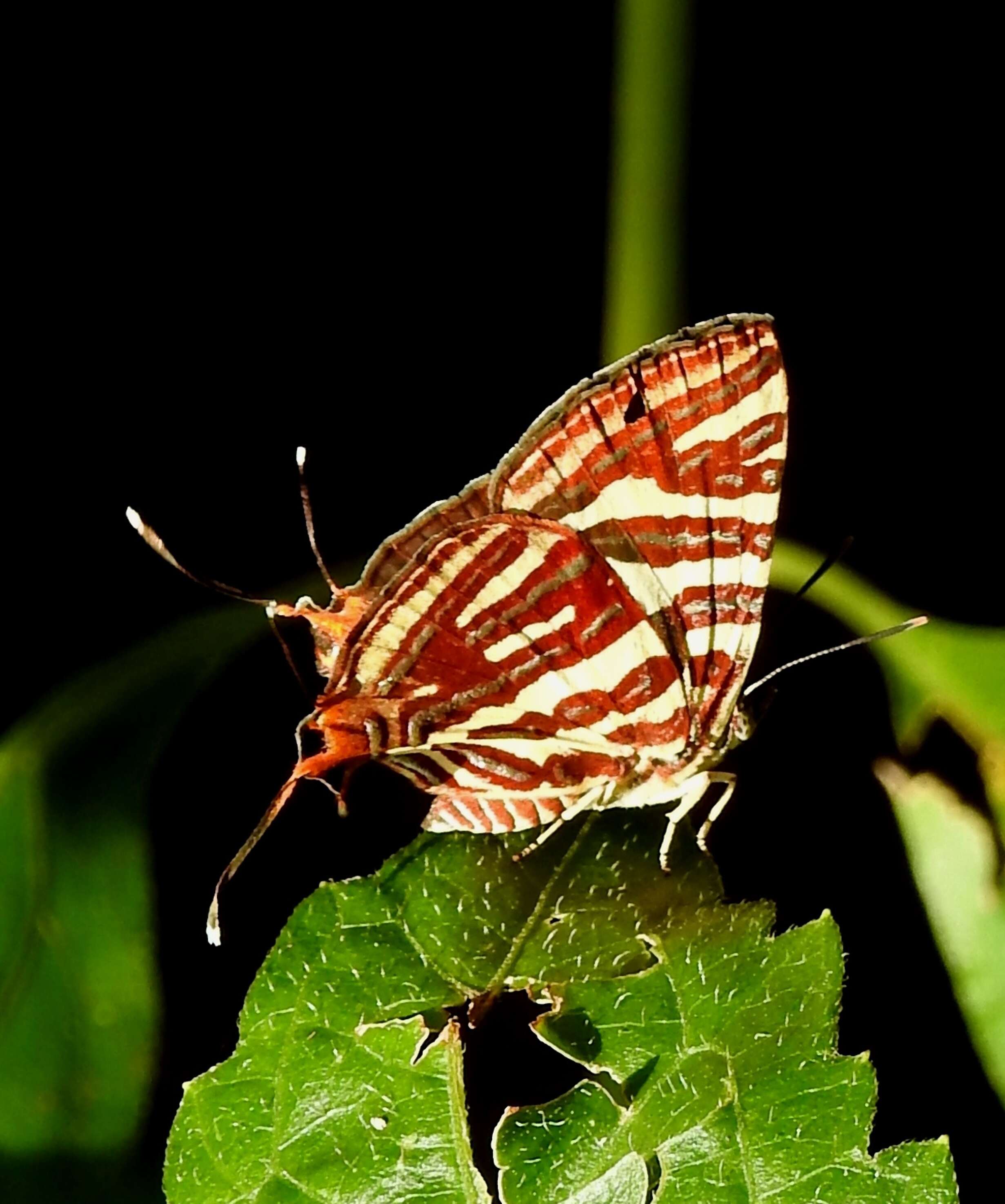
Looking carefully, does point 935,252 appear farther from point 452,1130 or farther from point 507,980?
point 452,1130

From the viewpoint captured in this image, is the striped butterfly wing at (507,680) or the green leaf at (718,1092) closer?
the green leaf at (718,1092)

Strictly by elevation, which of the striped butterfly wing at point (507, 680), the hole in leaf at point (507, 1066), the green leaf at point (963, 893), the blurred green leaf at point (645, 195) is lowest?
the hole in leaf at point (507, 1066)

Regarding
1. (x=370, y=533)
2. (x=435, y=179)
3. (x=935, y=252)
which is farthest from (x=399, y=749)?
(x=935, y=252)

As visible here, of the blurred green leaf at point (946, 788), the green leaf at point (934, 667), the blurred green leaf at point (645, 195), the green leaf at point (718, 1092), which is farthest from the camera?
the blurred green leaf at point (645, 195)

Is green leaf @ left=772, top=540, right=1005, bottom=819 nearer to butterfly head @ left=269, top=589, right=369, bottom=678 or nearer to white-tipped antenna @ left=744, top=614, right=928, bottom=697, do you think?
white-tipped antenna @ left=744, top=614, right=928, bottom=697

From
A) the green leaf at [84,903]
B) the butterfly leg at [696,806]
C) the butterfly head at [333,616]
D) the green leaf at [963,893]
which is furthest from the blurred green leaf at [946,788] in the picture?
the green leaf at [84,903]

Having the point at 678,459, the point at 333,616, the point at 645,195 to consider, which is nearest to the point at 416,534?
the point at 333,616

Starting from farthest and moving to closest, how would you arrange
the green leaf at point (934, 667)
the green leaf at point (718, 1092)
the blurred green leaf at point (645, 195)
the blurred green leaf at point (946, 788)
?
the blurred green leaf at point (645, 195), the green leaf at point (934, 667), the blurred green leaf at point (946, 788), the green leaf at point (718, 1092)

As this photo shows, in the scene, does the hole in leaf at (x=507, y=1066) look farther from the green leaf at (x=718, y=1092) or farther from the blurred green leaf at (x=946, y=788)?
the blurred green leaf at (x=946, y=788)

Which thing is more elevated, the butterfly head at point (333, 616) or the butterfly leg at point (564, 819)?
the butterfly head at point (333, 616)
